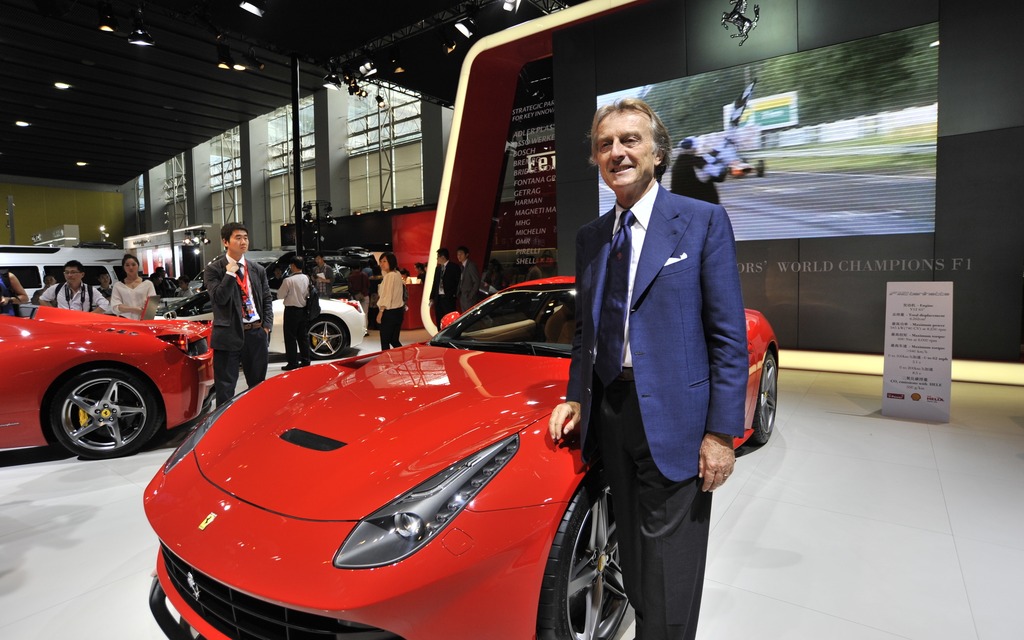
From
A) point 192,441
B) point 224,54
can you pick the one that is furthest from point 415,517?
point 224,54

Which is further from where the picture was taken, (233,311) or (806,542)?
(233,311)

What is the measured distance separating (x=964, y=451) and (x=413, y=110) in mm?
18810

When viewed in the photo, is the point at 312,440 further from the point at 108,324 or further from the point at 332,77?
the point at 332,77

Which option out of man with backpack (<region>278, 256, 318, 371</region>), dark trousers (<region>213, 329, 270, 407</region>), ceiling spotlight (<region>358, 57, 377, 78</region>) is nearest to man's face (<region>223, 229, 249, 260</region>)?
dark trousers (<region>213, 329, 270, 407</region>)

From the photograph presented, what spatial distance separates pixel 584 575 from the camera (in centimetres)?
148

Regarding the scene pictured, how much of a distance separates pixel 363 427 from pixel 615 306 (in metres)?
0.85

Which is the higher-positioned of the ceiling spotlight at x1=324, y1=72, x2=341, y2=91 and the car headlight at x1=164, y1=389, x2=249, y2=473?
the ceiling spotlight at x1=324, y1=72, x2=341, y2=91

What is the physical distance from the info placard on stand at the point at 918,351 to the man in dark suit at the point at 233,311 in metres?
4.78

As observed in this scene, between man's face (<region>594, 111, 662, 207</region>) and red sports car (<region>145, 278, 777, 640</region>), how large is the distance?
0.69 m

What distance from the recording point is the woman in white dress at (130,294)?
17.8 ft

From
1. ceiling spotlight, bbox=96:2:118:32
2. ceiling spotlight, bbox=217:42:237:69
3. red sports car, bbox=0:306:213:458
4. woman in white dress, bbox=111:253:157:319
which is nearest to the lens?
red sports car, bbox=0:306:213:458

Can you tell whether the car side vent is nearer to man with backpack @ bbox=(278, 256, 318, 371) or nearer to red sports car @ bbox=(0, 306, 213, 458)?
red sports car @ bbox=(0, 306, 213, 458)

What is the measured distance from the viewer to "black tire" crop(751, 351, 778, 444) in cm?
331

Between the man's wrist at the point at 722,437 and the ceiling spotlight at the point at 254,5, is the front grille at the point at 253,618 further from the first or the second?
the ceiling spotlight at the point at 254,5
